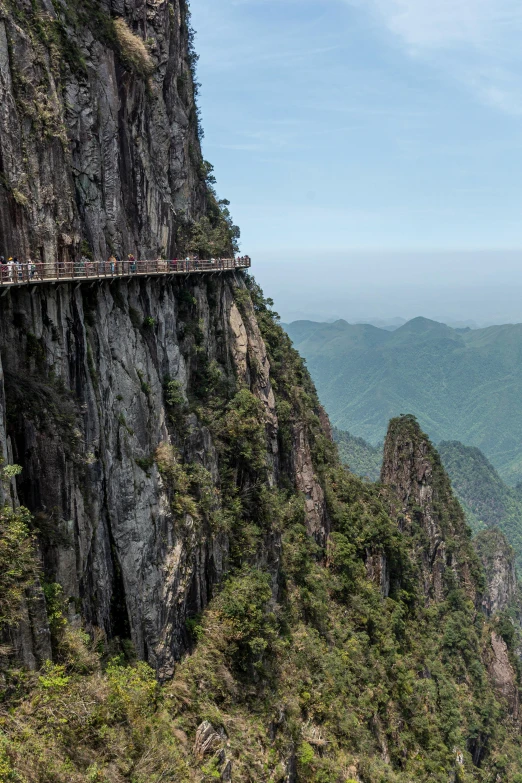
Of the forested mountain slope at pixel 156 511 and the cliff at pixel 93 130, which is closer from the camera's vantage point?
the forested mountain slope at pixel 156 511

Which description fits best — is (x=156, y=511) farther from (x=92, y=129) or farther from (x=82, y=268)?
(x=92, y=129)

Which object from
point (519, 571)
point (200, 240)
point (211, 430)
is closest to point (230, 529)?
point (211, 430)

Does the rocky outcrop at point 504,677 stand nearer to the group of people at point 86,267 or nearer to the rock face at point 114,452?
the rock face at point 114,452

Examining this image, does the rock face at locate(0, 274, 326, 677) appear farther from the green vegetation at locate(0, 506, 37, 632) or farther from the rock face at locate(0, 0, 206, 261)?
the rock face at locate(0, 0, 206, 261)

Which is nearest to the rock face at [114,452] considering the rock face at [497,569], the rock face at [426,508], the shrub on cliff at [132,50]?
the shrub on cliff at [132,50]

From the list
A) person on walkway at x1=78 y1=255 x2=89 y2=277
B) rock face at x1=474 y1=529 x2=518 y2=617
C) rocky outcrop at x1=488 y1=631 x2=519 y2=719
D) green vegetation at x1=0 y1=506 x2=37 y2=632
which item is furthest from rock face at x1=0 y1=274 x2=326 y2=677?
rock face at x1=474 y1=529 x2=518 y2=617
